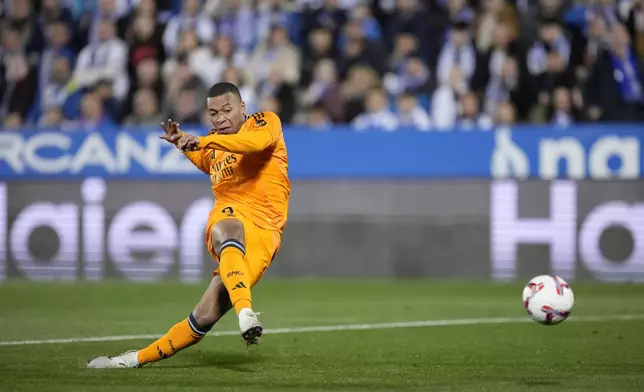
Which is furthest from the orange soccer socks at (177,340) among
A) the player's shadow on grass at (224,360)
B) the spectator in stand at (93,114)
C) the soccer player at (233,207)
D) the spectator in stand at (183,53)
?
the spectator in stand at (183,53)

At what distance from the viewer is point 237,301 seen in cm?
768

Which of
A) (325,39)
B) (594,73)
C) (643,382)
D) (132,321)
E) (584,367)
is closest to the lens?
(643,382)

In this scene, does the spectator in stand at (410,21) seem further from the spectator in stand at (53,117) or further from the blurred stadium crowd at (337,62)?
the spectator in stand at (53,117)

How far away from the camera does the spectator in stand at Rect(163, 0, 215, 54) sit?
1952 centimetres

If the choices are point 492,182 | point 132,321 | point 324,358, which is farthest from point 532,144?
point 324,358

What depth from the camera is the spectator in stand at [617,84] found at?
56.2 ft

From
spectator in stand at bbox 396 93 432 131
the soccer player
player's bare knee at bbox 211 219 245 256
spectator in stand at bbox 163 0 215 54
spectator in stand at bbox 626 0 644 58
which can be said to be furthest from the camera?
spectator in stand at bbox 163 0 215 54

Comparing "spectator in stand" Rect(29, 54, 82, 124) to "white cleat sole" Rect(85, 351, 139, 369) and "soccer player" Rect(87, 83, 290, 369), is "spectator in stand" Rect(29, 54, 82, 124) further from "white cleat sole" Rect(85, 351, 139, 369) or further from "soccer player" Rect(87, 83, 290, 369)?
"white cleat sole" Rect(85, 351, 139, 369)

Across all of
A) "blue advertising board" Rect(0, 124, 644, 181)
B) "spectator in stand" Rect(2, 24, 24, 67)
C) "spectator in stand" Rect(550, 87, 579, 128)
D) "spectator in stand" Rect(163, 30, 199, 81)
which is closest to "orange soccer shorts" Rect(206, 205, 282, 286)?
"blue advertising board" Rect(0, 124, 644, 181)

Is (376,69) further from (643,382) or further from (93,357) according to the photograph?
(643,382)

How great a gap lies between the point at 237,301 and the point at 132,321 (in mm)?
4351

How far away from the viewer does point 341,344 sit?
988 centimetres

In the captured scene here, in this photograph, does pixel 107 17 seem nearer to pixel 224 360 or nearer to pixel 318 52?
pixel 318 52

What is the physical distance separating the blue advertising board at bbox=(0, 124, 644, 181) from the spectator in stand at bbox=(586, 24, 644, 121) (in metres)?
1.12
